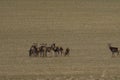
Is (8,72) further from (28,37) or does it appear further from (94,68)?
(28,37)

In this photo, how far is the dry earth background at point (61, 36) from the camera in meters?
16.1

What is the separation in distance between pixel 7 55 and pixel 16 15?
17429 millimetres

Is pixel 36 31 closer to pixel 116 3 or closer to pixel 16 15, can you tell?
pixel 16 15

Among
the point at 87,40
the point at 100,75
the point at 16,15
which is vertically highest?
the point at 16,15

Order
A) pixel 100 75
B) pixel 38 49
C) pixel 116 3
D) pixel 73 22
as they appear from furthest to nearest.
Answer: pixel 116 3
pixel 73 22
pixel 38 49
pixel 100 75

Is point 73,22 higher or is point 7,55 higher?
point 73,22

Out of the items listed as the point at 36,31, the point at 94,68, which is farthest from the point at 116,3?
the point at 94,68

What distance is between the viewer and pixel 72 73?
51.3ft

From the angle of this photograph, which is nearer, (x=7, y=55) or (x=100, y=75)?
(x=100, y=75)

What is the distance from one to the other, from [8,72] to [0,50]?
5575 mm

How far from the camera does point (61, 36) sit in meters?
26.8

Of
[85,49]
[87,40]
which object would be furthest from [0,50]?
[87,40]

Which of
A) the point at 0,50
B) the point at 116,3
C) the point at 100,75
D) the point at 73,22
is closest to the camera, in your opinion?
the point at 100,75

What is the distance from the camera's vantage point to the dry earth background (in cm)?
1611
